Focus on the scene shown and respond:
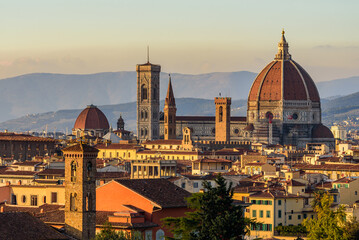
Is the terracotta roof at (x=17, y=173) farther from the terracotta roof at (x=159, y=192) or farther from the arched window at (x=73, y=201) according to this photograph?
the arched window at (x=73, y=201)

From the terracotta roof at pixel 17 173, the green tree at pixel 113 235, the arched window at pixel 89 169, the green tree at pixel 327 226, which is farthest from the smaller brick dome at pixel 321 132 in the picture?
the green tree at pixel 113 235

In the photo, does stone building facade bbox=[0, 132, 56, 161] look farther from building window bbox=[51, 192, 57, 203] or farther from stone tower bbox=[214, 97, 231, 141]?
building window bbox=[51, 192, 57, 203]

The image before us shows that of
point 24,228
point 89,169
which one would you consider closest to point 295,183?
point 89,169

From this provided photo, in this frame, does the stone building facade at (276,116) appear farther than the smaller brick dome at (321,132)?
Yes

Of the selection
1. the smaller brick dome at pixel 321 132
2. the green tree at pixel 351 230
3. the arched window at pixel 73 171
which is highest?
the smaller brick dome at pixel 321 132

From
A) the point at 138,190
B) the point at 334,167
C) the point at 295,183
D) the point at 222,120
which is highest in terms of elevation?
the point at 222,120

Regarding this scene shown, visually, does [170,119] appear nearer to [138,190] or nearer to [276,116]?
[276,116]

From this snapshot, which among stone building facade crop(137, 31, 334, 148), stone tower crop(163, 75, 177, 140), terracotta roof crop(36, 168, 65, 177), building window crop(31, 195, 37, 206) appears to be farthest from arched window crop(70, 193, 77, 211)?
stone tower crop(163, 75, 177, 140)
